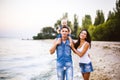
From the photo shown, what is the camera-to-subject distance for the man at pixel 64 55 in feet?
8.08

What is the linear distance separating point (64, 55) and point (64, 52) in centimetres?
3

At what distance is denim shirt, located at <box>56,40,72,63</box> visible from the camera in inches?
98.2

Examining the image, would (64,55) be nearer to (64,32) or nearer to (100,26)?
(64,32)

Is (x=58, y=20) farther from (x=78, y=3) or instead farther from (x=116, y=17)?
(x=116, y=17)

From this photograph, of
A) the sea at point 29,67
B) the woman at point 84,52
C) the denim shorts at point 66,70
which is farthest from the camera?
the sea at point 29,67

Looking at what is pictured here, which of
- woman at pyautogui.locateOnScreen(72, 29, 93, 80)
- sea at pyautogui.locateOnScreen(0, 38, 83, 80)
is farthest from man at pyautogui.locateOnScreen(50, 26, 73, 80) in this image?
sea at pyautogui.locateOnScreen(0, 38, 83, 80)

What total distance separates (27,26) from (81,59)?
13.6 ft

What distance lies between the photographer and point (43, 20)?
6.14 m

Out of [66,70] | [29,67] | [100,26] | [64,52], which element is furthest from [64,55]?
[100,26]

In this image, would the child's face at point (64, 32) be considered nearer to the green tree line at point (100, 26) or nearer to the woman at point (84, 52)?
the woman at point (84, 52)

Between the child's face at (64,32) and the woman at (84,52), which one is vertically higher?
the child's face at (64,32)

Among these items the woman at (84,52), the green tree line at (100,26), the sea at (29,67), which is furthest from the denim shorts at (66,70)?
the green tree line at (100,26)

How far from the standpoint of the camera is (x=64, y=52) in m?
2.51

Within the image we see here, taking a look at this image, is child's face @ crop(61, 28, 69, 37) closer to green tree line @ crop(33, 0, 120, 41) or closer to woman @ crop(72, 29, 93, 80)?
woman @ crop(72, 29, 93, 80)
